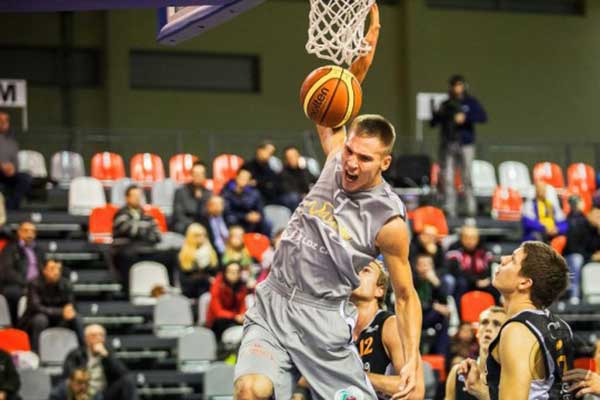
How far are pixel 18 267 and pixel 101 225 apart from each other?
1872mm

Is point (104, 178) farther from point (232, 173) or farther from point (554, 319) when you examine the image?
point (554, 319)

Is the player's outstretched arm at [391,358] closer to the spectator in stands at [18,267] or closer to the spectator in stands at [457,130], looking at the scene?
the spectator in stands at [18,267]

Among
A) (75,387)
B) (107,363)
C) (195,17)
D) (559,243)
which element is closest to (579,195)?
(559,243)

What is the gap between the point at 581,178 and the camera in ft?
64.3

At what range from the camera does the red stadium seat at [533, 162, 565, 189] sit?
19.4m

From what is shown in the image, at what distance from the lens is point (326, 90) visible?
21.0 ft

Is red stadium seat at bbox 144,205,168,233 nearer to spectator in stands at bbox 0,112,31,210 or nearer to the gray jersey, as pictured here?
spectator in stands at bbox 0,112,31,210

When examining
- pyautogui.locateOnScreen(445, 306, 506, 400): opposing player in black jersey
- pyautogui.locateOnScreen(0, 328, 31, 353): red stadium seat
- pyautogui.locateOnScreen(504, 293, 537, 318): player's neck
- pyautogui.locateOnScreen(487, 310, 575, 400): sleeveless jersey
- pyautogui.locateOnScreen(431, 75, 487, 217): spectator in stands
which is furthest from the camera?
pyautogui.locateOnScreen(431, 75, 487, 217): spectator in stands

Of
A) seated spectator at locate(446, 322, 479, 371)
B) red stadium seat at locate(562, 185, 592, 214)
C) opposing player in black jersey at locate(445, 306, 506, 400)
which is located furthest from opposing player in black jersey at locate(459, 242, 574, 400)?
red stadium seat at locate(562, 185, 592, 214)

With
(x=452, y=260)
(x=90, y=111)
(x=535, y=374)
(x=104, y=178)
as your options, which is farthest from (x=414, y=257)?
(x=535, y=374)

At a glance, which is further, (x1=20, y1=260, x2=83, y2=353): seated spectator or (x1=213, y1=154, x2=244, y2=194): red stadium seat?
(x1=213, y1=154, x2=244, y2=194): red stadium seat

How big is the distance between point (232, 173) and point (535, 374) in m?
12.2

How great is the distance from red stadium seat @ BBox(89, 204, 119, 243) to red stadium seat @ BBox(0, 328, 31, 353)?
Result: 8.34 feet

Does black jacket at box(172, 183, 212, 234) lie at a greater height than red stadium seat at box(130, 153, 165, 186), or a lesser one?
lesser
